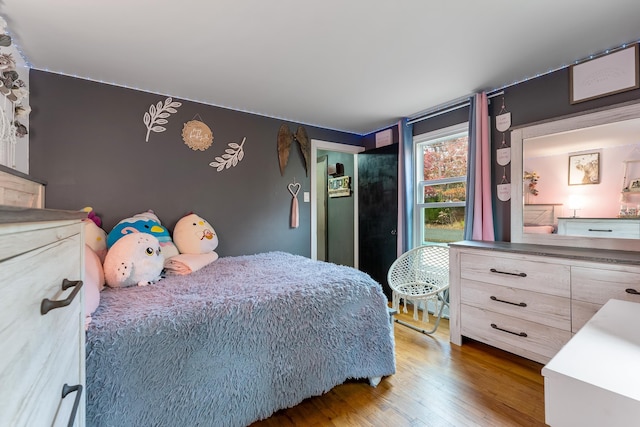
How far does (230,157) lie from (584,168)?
10.1ft

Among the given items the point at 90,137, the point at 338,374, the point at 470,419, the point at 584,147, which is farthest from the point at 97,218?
the point at 584,147

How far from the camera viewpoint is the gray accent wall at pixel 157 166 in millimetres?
2148

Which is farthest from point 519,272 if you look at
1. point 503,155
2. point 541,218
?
point 503,155

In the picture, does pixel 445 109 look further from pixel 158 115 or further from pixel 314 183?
Result: pixel 158 115

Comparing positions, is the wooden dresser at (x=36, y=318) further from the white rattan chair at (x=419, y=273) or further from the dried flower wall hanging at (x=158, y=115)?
the white rattan chair at (x=419, y=273)

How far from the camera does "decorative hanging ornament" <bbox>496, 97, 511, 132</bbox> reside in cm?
245

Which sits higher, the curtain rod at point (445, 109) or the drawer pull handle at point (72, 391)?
the curtain rod at point (445, 109)

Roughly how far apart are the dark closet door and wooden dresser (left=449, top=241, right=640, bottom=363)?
1140 millimetres

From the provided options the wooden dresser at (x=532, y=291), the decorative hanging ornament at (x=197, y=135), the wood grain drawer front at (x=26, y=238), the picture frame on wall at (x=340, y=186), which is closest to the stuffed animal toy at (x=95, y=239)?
the decorative hanging ornament at (x=197, y=135)

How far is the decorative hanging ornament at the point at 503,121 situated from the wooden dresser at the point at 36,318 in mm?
3018

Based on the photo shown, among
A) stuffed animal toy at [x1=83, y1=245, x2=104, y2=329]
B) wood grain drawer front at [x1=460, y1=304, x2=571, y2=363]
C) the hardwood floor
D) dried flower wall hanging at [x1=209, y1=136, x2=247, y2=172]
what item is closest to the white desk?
the hardwood floor

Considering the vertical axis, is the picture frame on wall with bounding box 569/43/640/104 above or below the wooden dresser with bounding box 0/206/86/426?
above

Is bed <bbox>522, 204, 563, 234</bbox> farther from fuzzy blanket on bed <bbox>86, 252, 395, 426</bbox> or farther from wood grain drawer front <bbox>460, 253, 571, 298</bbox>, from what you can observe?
fuzzy blanket on bed <bbox>86, 252, 395, 426</bbox>

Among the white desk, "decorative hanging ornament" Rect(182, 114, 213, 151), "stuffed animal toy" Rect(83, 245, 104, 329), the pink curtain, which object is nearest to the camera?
the white desk
